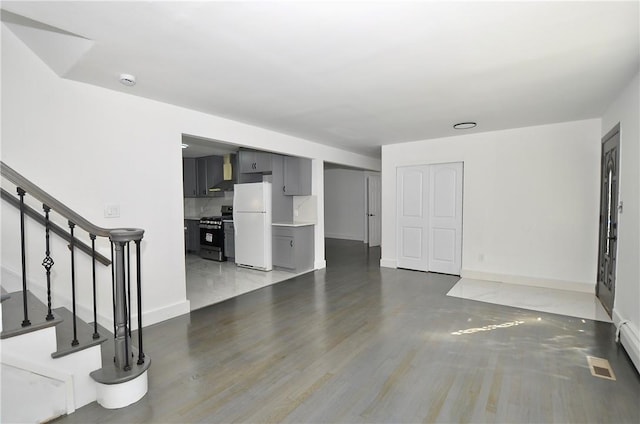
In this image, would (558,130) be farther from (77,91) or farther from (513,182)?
(77,91)

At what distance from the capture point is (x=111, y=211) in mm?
2955

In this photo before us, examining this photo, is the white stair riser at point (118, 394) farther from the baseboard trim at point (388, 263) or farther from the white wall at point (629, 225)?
the baseboard trim at point (388, 263)

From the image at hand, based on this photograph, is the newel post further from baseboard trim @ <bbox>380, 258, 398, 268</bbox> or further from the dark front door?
baseboard trim @ <bbox>380, 258, 398, 268</bbox>

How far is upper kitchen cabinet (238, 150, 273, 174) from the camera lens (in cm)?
568

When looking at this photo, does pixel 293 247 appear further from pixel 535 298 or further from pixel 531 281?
pixel 531 281

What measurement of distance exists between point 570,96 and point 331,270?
4.17 meters

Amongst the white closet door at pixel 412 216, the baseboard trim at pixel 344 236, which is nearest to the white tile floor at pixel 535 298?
the white closet door at pixel 412 216

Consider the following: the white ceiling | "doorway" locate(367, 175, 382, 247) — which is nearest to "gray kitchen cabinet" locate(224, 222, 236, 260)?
the white ceiling

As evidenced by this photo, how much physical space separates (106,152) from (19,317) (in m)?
1.58

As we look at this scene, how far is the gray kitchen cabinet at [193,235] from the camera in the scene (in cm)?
719

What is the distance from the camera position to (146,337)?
2.94 meters

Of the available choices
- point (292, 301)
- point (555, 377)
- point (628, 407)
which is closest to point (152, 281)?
point (292, 301)

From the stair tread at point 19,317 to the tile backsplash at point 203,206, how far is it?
542cm

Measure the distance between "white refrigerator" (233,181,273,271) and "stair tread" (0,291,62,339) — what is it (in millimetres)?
3493
